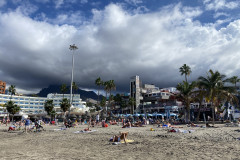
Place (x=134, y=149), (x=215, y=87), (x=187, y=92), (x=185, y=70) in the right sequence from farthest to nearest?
(x=185, y=70) → (x=187, y=92) → (x=215, y=87) → (x=134, y=149)

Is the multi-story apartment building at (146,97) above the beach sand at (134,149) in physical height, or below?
above

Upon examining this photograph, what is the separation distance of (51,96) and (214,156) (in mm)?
137374

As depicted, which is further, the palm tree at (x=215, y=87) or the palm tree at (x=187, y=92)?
the palm tree at (x=187, y=92)

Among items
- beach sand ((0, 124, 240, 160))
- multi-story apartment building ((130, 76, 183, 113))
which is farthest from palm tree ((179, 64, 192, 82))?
beach sand ((0, 124, 240, 160))

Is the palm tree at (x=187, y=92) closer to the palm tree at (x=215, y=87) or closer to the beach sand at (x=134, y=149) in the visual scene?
the palm tree at (x=215, y=87)

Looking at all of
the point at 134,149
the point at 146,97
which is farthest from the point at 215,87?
the point at 146,97

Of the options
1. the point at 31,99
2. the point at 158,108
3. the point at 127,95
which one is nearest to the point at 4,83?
the point at 31,99

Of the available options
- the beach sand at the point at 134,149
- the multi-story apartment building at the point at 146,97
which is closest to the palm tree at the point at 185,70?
the multi-story apartment building at the point at 146,97

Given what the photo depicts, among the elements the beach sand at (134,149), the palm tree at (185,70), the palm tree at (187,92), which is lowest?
the beach sand at (134,149)

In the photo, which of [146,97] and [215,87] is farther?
[146,97]

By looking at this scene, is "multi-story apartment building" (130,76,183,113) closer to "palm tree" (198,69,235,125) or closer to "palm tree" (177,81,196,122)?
"palm tree" (177,81,196,122)

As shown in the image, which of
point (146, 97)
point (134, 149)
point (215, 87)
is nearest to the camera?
point (134, 149)

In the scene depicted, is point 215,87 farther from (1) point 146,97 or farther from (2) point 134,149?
(1) point 146,97

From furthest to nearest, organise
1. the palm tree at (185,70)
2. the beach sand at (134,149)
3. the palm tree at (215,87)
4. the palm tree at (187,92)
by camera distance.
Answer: the palm tree at (185,70)
the palm tree at (187,92)
the palm tree at (215,87)
the beach sand at (134,149)
